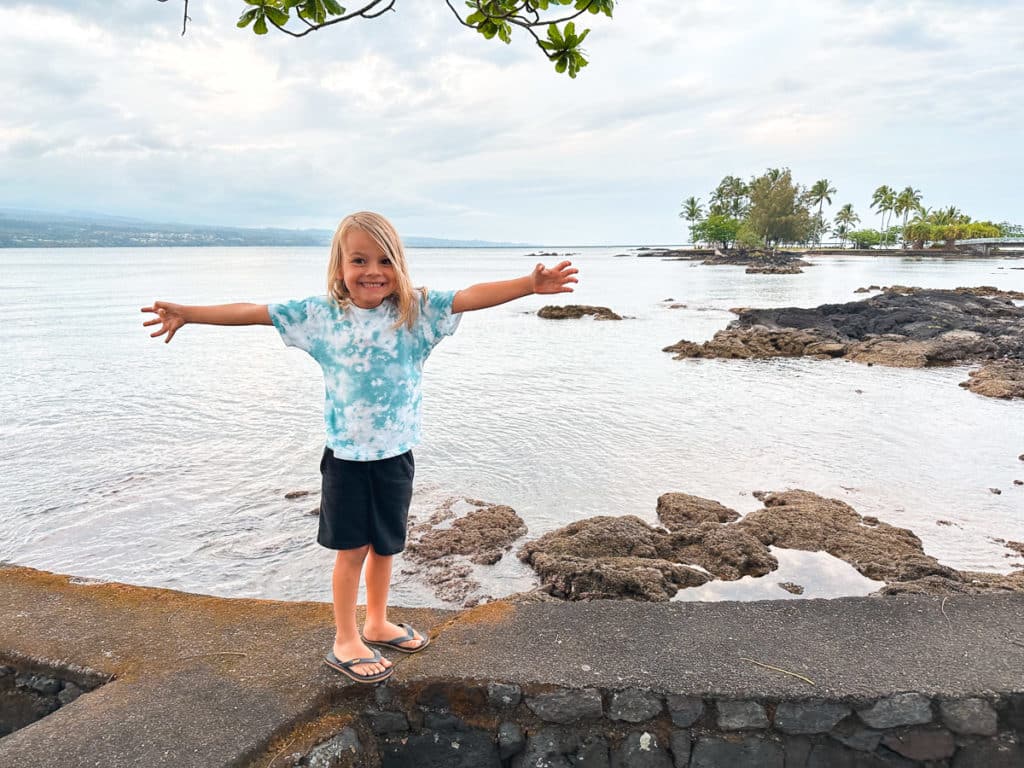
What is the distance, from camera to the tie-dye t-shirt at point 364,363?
109 inches

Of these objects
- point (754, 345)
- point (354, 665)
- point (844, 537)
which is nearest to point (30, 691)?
point (354, 665)

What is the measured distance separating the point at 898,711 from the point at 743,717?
672mm

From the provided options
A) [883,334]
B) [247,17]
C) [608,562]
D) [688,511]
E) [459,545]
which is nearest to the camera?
[247,17]

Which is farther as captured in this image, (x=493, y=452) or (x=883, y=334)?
(x=883, y=334)

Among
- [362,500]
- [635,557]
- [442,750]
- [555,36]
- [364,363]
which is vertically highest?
[555,36]

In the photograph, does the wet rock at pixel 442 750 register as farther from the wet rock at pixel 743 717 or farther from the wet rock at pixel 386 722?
the wet rock at pixel 743 717

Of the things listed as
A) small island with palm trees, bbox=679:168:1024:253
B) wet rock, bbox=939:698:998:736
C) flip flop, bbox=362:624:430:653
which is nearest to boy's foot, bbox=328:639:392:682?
flip flop, bbox=362:624:430:653

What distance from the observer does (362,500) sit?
2820mm

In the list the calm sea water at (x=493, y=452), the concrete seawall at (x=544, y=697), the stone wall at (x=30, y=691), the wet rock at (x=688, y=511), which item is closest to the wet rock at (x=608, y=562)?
the calm sea water at (x=493, y=452)

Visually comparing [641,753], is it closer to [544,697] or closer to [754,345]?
[544,697]

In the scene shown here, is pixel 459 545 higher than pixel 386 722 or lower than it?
lower

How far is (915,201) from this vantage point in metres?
101

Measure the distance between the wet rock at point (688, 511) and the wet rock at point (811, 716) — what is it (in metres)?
3.21

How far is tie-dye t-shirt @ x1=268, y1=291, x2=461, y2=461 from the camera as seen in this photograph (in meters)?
2.77
